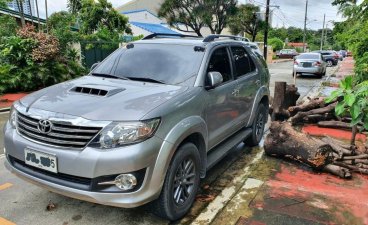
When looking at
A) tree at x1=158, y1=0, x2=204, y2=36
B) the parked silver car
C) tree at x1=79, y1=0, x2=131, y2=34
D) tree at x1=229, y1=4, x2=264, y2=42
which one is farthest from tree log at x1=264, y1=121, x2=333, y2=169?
tree at x1=229, y1=4, x2=264, y2=42

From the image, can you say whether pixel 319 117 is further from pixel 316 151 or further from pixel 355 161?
pixel 316 151

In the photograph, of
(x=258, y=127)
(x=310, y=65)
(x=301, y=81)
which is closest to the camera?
(x=258, y=127)

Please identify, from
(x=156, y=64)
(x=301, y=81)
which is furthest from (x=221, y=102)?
(x=301, y=81)

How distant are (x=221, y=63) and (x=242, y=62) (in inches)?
35.5

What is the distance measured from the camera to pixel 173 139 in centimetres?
324

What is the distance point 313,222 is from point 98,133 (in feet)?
7.83

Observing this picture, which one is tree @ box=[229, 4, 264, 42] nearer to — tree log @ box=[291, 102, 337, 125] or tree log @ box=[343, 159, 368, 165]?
tree log @ box=[291, 102, 337, 125]

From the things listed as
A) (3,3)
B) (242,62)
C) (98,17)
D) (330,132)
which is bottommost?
(330,132)

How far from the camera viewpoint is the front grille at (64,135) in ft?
9.84

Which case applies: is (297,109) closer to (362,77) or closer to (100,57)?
(362,77)

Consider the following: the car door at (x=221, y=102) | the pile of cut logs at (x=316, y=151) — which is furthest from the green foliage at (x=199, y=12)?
the car door at (x=221, y=102)

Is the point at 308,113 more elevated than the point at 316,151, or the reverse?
the point at 316,151

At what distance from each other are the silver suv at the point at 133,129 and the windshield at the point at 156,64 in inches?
0.5

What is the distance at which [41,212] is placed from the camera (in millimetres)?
3758
